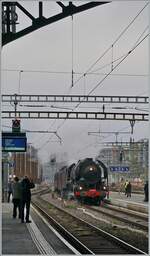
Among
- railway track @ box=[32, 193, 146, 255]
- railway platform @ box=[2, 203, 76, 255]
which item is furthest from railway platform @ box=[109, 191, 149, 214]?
railway platform @ box=[2, 203, 76, 255]

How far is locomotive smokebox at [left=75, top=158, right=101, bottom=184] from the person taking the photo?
3397cm

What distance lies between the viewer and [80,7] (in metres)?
13.0

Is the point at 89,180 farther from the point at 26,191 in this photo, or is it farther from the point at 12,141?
the point at 12,141

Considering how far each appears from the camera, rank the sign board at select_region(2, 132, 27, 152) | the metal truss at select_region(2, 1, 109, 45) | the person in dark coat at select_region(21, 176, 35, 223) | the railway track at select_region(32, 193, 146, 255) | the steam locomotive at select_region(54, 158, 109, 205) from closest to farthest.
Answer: the railway track at select_region(32, 193, 146, 255) < the metal truss at select_region(2, 1, 109, 45) < the sign board at select_region(2, 132, 27, 152) < the person in dark coat at select_region(21, 176, 35, 223) < the steam locomotive at select_region(54, 158, 109, 205)

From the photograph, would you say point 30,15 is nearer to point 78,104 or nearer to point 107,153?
point 78,104

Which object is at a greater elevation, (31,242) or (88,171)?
(88,171)

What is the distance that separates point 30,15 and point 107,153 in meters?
56.8

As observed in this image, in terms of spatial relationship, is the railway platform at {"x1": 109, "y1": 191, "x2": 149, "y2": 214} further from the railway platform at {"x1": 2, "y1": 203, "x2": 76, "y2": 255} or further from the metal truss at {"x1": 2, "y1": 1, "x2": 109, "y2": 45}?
the metal truss at {"x1": 2, "y1": 1, "x2": 109, "y2": 45}

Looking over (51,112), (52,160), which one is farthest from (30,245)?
(52,160)

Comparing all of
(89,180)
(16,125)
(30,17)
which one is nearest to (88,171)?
(89,180)

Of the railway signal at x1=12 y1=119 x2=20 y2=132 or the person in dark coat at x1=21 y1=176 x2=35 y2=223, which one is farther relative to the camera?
the railway signal at x1=12 y1=119 x2=20 y2=132

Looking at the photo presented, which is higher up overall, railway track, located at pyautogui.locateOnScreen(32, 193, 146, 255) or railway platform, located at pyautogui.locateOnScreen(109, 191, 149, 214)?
railway track, located at pyautogui.locateOnScreen(32, 193, 146, 255)

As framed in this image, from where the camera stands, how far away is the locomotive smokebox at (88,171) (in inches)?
1337

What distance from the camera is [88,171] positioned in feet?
112
